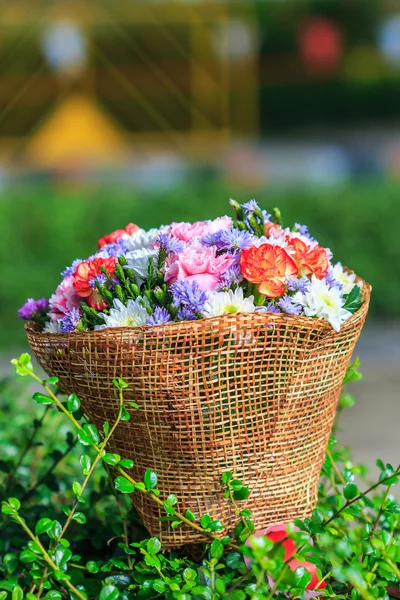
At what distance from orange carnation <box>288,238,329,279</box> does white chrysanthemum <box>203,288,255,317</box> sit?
0.14m

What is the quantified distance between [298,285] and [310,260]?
0.26ft

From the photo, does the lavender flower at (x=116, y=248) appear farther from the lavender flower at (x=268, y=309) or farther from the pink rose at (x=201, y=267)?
the lavender flower at (x=268, y=309)

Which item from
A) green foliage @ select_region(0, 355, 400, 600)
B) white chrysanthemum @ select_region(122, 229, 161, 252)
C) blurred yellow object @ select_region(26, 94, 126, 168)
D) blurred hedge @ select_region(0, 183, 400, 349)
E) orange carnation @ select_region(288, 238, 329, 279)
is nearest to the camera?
green foliage @ select_region(0, 355, 400, 600)

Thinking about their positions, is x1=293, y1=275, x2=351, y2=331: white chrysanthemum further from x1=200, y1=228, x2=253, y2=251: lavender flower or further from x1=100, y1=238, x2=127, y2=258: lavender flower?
x1=100, y1=238, x2=127, y2=258: lavender flower

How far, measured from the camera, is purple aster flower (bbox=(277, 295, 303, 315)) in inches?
53.1

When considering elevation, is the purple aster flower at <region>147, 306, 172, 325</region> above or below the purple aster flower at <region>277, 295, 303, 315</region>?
below

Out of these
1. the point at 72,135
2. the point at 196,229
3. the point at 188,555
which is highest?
the point at 72,135

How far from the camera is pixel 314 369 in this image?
1.39 m

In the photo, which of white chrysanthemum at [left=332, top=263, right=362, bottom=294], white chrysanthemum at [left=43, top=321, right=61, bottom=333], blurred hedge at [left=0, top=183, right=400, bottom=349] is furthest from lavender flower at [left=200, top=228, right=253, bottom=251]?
blurred hedge at [left=0, top=183, right=400, bottom=349]

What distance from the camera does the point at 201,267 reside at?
1381mm

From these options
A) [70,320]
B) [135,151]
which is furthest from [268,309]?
[135,151]

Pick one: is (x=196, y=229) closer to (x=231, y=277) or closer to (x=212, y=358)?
(x=231, y=277)

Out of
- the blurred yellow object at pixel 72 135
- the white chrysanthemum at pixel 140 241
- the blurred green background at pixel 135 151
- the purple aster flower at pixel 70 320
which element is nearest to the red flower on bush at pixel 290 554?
the purple aster flower at pixel 70 320

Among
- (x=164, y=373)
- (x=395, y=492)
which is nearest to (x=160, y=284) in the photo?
(x=164, y=373)
